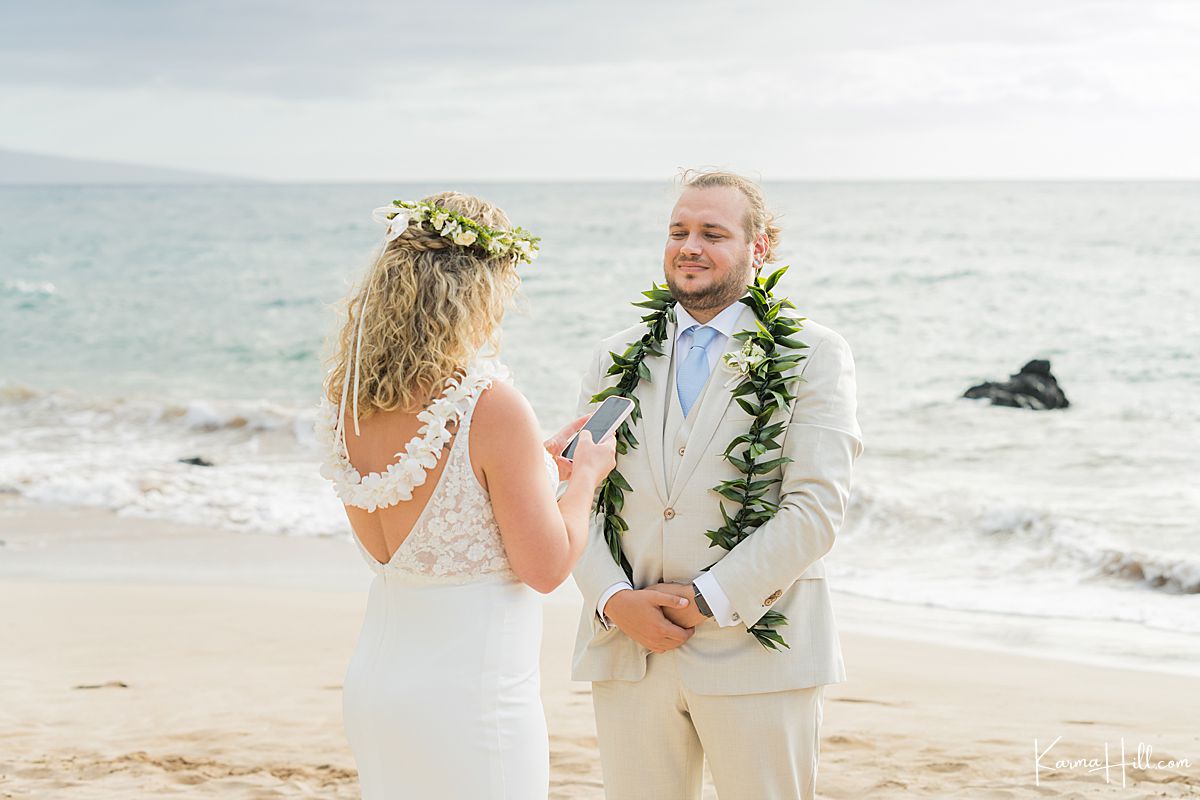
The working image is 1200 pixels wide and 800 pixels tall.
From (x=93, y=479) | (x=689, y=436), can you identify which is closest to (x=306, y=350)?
(x=93, y=479)

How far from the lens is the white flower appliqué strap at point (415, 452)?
7.86 feet

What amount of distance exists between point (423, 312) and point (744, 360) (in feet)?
3.05

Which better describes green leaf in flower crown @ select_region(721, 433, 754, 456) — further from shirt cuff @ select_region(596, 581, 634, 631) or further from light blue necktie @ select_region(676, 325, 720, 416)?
shirt cuff @ select_region(596, 581, 634, 631)

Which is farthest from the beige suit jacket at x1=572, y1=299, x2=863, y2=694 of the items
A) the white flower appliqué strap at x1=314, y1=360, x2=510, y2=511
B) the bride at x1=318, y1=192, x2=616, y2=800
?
the white flower appliqué strap at x1=314, y1=360, x2=510, y2=511

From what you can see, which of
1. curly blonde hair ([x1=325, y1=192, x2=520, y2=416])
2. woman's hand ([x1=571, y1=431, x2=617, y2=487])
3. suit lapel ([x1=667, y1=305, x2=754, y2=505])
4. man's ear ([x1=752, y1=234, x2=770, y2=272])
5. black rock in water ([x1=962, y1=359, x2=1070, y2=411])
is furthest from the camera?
black rock in water ([x1=962, y1=359, x2=1070, y2=411])

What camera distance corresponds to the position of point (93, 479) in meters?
10.3

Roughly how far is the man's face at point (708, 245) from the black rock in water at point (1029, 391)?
12262mm

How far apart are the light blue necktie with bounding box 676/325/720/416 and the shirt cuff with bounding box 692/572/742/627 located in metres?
0.51

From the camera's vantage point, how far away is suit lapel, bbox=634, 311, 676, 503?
3.04m

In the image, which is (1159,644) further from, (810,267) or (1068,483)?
(810,267)

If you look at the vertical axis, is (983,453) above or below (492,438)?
below

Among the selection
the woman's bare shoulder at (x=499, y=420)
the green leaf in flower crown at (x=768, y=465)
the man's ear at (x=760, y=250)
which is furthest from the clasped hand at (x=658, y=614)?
the man's ear at (x=760, y=250)

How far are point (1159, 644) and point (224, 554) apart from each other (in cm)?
619

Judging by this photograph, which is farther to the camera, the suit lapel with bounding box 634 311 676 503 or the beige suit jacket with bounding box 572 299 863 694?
the suit lapel with bounding box 634 311 676 503
